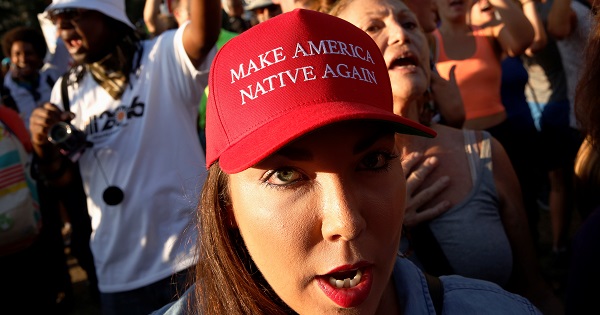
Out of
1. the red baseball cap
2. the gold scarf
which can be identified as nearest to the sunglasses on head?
the gold scarf

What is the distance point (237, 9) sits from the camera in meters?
5.64

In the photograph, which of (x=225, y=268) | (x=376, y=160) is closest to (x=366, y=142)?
(x=376, y=160)

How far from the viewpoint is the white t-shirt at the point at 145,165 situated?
2582 mm

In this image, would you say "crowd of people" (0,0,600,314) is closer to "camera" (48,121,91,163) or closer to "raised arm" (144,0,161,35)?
"camera" (48,121,91,163)

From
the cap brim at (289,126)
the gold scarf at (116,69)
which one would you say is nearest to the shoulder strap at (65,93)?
the gold scarf at (116,69)

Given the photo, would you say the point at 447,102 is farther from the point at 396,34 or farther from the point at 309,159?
the point at 309,159

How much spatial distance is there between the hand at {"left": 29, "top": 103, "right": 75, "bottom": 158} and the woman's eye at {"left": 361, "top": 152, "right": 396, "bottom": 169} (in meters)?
1.90

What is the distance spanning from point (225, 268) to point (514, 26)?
259 centimetres

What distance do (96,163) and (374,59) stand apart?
1.79 m

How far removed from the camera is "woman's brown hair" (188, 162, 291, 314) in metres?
1.24

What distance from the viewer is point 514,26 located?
10.6ft

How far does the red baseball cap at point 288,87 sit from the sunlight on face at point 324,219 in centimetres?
4

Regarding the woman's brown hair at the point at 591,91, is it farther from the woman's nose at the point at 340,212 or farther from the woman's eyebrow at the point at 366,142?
the woman's nose at the point at 340,212

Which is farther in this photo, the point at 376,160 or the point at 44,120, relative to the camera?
the point at 44,120
